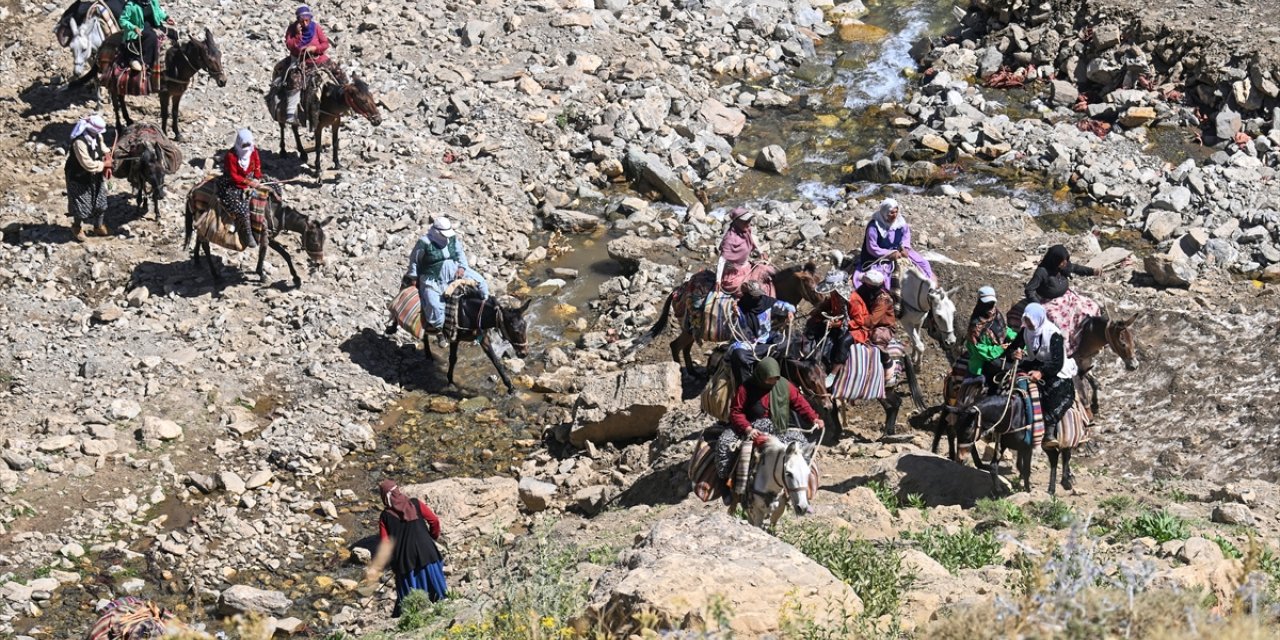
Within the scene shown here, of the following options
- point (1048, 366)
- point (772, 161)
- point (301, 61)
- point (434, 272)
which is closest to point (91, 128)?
point (301, 61)

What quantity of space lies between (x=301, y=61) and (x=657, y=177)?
200 inches

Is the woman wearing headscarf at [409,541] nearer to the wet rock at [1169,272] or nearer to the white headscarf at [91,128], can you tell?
the white headscarf at [91,128]

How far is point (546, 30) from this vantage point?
2286 centimetres

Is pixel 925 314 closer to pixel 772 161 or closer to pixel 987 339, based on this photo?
pixel 987 339

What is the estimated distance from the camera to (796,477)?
10094 mm

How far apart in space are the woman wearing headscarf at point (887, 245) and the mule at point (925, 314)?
132 mm

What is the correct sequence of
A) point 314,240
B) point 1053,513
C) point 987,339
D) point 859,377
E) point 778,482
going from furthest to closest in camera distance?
point 314,240, point 859,377, point 987,339, point 1053,513, point 778,482

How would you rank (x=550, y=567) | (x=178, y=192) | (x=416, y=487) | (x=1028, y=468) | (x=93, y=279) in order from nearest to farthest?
(x=550, y=567)
(x=1028, y=468)
(x=416, y=487)
(x=93, y=279)
(x=178, y=192)

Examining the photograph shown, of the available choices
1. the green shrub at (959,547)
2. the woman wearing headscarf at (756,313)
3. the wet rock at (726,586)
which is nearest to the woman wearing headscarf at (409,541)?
the wet rock at (726,586)

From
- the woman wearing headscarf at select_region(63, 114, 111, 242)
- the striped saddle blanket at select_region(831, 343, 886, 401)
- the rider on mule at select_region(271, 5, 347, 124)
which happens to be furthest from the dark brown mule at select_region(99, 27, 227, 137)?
the striped saddle blanket at select_region(831, 343, 886, 401)

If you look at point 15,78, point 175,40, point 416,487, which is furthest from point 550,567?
point 15,78

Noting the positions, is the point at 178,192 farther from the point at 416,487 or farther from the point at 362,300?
the point at 416,487

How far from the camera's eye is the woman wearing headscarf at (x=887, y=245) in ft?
47.6

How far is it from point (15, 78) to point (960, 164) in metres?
14.1
